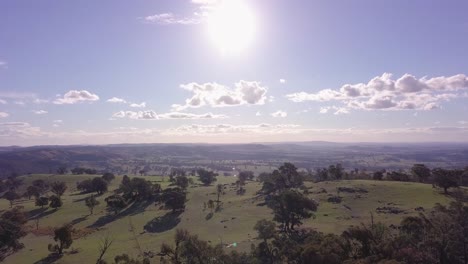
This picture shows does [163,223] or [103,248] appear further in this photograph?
[163,223]

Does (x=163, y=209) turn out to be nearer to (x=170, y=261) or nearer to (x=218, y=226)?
(x=218, y=226)

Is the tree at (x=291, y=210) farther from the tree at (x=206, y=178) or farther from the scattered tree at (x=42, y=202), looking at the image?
the tree at (x=206, y=178)

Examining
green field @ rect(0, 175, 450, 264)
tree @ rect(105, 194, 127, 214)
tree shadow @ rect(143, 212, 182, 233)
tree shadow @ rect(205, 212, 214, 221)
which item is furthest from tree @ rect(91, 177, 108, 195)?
tree shadow @ rect(205, 212, 214, 221)

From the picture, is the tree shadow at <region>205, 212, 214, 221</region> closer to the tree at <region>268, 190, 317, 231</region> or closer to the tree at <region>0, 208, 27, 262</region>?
the tree at <region>268, 190, 317, 231</region>

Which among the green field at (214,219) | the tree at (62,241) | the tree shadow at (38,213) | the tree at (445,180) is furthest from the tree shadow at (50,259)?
the tree at (445,180)

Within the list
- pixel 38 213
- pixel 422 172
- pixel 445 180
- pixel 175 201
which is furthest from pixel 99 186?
pixel 445 180

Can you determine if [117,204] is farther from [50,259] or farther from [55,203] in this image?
[50,259]

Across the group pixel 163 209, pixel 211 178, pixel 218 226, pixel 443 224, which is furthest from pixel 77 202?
pixel 443 224
